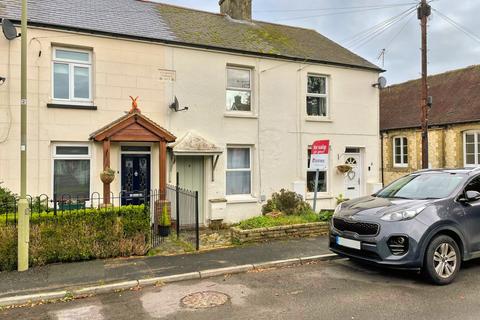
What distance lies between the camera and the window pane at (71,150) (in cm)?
988

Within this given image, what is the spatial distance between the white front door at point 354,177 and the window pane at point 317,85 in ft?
8.08

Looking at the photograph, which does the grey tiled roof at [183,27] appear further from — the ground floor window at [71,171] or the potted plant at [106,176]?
the potted plant at [106,176]

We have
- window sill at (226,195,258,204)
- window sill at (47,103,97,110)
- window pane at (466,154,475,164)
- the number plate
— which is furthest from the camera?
Result: window pane at (466,154,475,164)

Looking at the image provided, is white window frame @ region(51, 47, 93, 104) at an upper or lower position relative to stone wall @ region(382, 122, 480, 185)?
upper

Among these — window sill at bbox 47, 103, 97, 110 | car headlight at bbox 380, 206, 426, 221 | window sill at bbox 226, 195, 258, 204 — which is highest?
window sill at bbox 47, 103, 97, 110

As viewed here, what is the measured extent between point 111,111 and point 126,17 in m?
3.25

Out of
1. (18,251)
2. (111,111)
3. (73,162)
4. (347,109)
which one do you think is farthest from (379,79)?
(18,251)

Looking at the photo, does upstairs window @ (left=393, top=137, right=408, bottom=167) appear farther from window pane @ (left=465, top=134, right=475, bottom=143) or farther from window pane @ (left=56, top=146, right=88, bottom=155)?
window pane @ (left=56, top=146, right=88, bottom=155)

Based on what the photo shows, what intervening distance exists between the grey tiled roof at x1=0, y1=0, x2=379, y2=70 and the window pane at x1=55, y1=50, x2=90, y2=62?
65cm

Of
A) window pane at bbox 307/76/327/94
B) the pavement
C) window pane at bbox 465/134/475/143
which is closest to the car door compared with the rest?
the pavement

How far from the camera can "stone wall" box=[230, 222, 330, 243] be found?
8.91 m

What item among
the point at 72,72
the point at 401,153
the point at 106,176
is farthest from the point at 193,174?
the point at 401,153

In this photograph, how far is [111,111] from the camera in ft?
33.8

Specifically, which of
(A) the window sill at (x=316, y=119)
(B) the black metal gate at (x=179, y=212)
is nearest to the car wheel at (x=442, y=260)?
(B) the black metal gate at (x=179, y=212)
